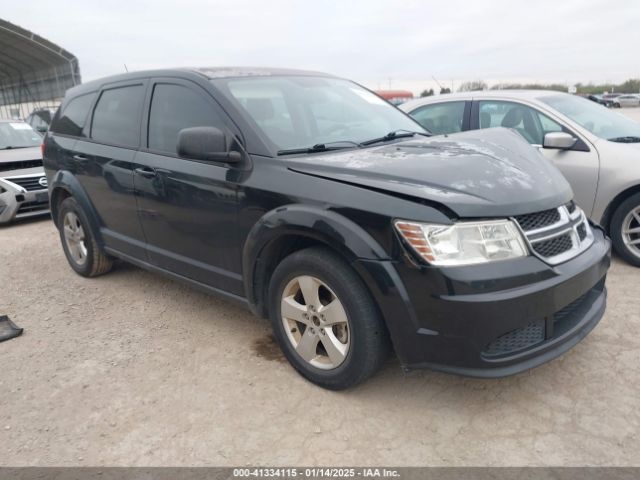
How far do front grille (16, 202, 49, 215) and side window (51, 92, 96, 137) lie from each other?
287 centimetres

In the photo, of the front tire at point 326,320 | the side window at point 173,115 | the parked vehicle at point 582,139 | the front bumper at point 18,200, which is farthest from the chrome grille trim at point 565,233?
the front bumper at point 18,200

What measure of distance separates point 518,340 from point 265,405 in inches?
53.0

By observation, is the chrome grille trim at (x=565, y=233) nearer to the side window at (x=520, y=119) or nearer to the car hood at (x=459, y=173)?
the car hood at (x=459, y=173)

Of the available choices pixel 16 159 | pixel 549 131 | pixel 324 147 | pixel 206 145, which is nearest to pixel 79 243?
pixel 206 145

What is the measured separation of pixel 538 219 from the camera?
96.5 inches

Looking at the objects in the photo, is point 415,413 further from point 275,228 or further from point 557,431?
point 275,228

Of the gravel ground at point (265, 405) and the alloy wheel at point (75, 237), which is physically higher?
the alloy wheel at point (75, 237)

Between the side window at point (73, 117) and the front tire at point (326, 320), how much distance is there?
111 inches

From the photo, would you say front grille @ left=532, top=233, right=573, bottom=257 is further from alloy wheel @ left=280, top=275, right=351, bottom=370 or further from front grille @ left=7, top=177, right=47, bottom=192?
front grille @ left=7, top=177, right=47, bottom=192

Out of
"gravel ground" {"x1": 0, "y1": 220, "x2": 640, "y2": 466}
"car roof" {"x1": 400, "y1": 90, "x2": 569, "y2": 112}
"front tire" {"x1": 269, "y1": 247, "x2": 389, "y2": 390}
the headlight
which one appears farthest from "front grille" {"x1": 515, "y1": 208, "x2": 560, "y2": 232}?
"car roof" {"x1": 400, "y1": 90, "x2": 569, "y2": 112}

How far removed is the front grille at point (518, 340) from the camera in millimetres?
2332

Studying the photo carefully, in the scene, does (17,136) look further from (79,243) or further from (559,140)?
(559,140)

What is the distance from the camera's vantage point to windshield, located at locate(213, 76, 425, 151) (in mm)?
3125

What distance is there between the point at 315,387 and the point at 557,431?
4.09 ft
